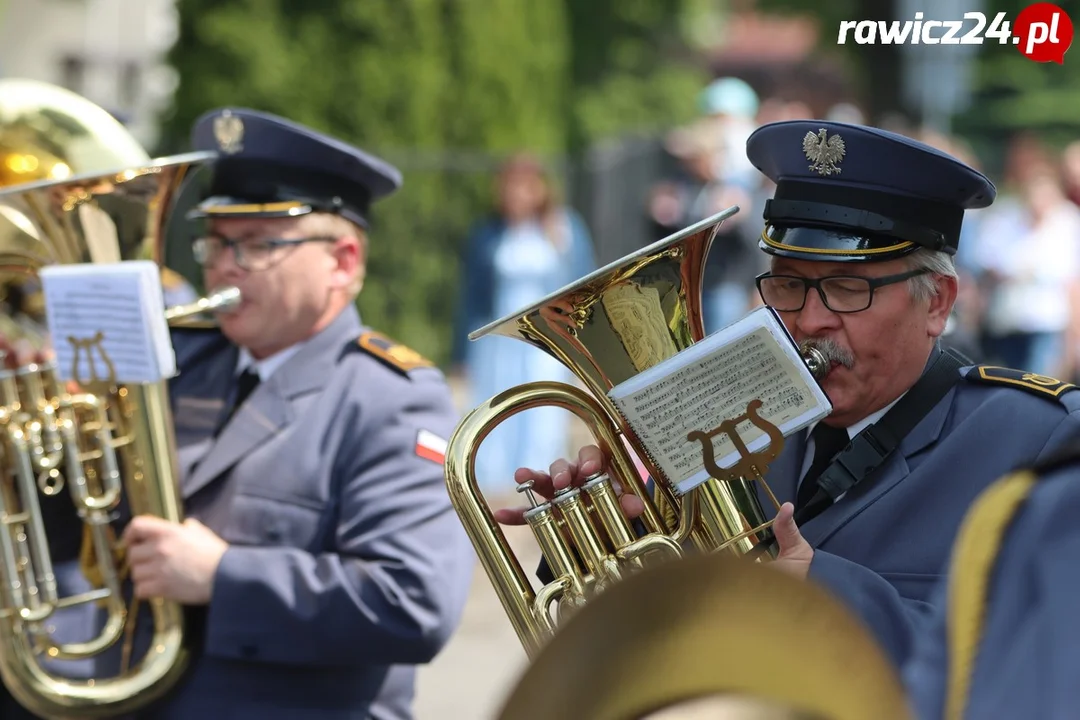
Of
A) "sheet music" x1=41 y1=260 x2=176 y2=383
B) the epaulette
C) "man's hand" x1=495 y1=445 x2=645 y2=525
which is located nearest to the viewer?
"man's hand" x1=495 y1=445 x2=645 y2=525

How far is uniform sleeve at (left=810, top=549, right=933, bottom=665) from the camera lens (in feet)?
7.20

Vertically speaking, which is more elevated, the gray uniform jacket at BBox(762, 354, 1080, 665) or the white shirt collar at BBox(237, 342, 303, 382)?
the white shirt collar at BBox(237, 342, 303, 382)

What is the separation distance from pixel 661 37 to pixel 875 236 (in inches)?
1105

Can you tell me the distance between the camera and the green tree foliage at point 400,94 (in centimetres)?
1097

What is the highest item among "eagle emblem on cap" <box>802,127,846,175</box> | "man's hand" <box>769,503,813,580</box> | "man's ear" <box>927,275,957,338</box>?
Result: "eagle emblem on cap" <box>802,127,846,175</box>

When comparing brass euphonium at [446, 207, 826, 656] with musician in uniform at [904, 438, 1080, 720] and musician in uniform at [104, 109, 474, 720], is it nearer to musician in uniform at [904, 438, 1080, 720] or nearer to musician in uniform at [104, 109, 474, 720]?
musician in uniform at [104, 109, 474, 720]

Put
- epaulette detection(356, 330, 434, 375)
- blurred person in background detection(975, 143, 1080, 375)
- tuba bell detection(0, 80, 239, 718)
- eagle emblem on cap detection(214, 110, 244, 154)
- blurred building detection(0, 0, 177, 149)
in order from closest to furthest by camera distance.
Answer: tuba bell detection(0, 80, 239, 718) < epaulette detection(356, 330, 434, 375) < eagle emblem on cap detection(214, 110, 244, 154) < blurred person in background detection(975, 143, 1080, 375) < blurred building detection(0, 0, 177, 149)

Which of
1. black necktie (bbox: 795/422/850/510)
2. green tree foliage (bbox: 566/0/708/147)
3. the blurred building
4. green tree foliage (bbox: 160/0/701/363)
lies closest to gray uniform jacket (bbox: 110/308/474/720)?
black necktie (bbox: 795/422/850/510)

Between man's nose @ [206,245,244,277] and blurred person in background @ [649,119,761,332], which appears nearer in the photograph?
man's nose @ [206,245,244,277]

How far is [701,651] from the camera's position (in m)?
1.50

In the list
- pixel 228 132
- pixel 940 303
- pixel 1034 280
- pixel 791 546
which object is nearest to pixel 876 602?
pixel 791 546

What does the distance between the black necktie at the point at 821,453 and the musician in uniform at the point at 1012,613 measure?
3.69ft

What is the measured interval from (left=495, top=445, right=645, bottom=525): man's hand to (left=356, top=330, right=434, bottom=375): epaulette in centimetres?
83

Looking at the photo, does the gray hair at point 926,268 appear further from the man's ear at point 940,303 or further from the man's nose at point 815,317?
the man's nose at point 815,317
